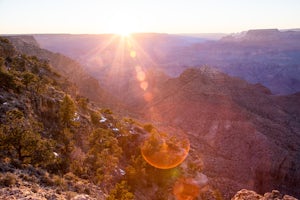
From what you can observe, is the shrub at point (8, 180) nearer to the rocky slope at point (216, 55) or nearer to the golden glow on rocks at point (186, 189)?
the golden glow on rocks at point (186, 189)

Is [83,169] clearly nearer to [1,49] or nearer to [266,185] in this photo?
[1,49]

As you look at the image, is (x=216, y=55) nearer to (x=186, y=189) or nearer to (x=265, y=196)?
(x=186, y=189)

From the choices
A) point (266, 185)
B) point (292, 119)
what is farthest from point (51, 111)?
point (292, 119)

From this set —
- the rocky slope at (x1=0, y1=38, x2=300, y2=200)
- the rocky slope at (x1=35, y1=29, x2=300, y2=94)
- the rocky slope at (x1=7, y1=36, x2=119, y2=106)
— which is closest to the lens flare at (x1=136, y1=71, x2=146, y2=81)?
the rocky slope at (x1=35, y1=29, x2=300, y2=94)

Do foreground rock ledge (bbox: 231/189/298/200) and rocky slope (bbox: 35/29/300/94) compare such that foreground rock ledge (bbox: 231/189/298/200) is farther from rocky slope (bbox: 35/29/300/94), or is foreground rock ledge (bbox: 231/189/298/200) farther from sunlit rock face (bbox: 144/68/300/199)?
rocky slope (bbox: 35/29/300/94)

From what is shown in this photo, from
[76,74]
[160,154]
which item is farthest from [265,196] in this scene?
[76,74]

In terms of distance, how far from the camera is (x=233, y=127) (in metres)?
55.7

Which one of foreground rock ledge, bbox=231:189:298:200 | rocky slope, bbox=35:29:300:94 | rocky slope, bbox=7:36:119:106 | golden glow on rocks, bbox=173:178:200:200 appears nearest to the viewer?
foreground rock ledge, bbox=231:189:298:200

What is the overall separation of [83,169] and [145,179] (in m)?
6.99

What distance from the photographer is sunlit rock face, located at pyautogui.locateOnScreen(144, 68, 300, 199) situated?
4391cm

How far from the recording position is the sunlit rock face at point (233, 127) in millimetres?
43906

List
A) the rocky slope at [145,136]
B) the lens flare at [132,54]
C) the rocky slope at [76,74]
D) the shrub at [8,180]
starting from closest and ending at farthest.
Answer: the shrub at [8,180]
the rocky slope at [145,136]
the rocky slope at [76,74]
the lens flare at [132,54]

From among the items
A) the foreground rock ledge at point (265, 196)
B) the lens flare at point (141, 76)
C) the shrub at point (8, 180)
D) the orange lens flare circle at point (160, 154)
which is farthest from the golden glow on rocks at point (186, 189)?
the lens flare at point (141, 76)

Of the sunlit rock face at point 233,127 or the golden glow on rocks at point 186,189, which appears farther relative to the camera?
the sunlit rock face at point 233,127
